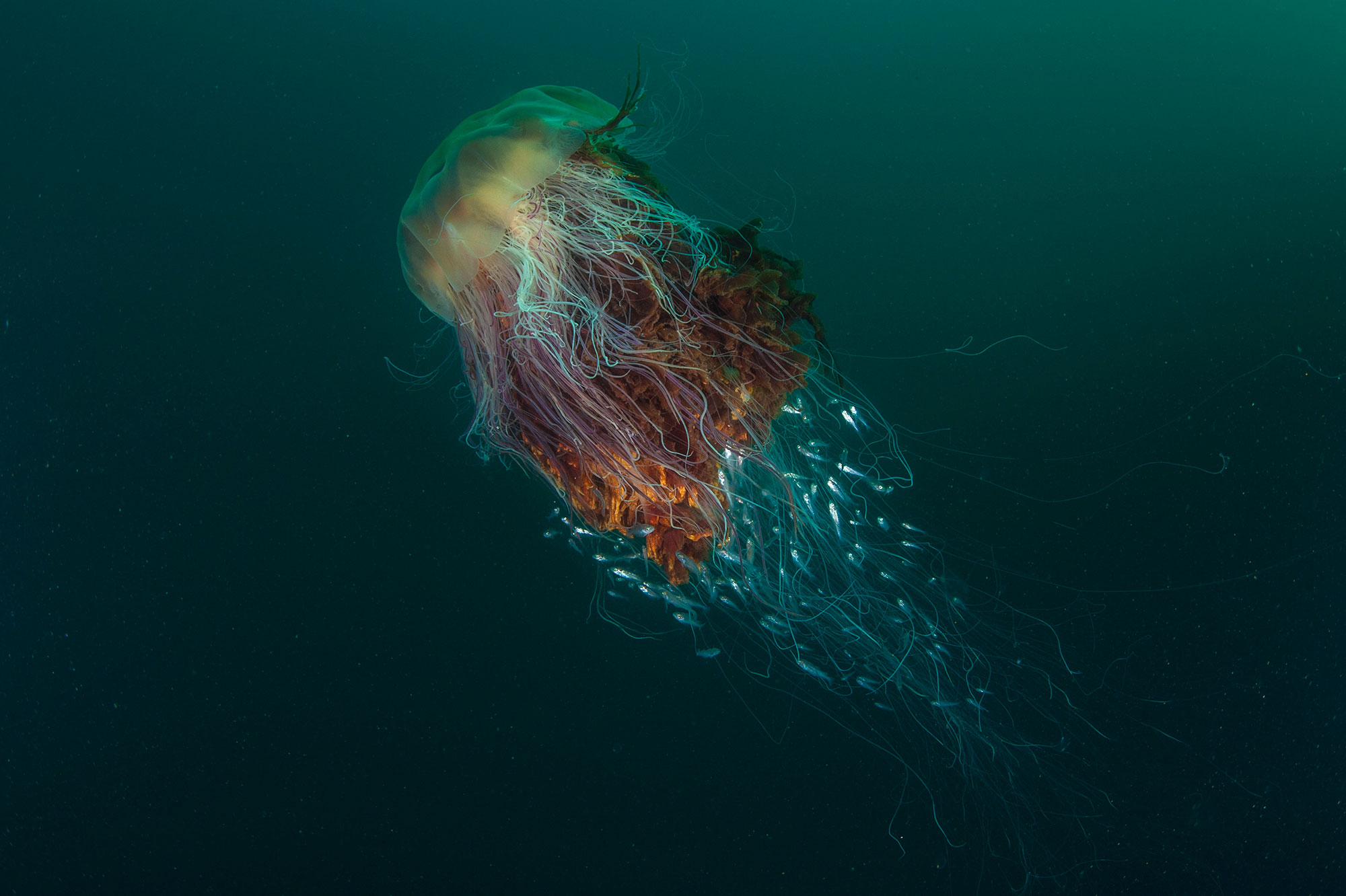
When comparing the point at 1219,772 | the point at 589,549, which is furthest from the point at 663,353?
the point at 1219,772

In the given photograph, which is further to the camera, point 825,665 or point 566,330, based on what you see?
point 825,665

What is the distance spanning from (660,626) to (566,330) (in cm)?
140

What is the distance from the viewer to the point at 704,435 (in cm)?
198

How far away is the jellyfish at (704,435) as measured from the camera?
1946 millimetres

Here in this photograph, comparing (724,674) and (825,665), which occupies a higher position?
(825,665)

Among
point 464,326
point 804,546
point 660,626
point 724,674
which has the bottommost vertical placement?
point 724,674

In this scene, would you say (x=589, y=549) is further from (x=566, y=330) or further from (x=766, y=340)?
(x=766, y=340)

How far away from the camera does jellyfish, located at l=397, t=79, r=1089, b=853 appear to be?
1.95 metres

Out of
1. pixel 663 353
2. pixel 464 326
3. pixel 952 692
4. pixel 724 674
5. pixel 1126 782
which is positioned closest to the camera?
pixel 663 353

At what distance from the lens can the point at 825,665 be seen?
2.50 meters

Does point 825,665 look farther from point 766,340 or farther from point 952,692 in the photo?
point 766,340

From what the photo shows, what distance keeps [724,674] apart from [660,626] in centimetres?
39

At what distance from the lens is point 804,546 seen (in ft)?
8.00

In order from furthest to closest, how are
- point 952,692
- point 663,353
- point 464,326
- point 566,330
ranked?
point 952,692
point 464,326
point 566,330
point 663,353
